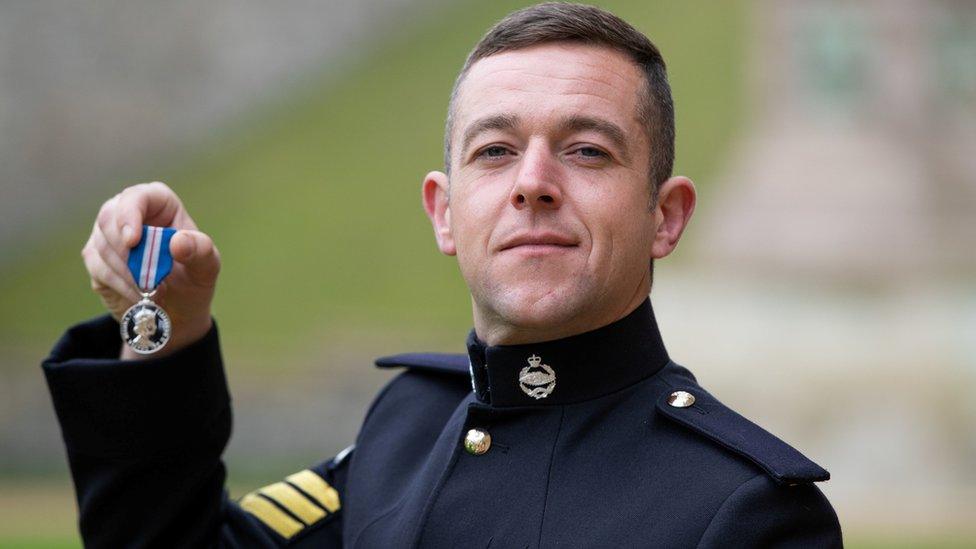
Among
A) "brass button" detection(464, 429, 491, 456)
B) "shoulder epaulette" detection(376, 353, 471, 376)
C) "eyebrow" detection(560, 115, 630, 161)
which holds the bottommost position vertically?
"brass button" detection(464, 429, 491, 456)

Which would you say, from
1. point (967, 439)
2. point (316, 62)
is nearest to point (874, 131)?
point (967, 439)

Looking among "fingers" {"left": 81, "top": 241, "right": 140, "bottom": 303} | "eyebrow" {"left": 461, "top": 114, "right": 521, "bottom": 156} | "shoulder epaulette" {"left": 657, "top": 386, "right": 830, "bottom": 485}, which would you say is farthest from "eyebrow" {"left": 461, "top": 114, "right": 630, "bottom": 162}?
"fingers" {"left": 81, "top": 241, "right": 140, "bottom": 303}

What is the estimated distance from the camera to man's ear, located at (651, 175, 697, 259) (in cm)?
206

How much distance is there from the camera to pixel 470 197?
1975mm

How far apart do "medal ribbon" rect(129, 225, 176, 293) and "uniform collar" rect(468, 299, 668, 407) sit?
517mm

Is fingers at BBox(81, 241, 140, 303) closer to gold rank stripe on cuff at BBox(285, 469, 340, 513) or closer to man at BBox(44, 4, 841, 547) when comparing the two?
man at BBox(44, 4, 841, 547)

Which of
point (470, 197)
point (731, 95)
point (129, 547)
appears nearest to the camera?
point (470, 197)

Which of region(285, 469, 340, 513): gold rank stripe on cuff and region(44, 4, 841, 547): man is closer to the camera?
region(44, 4, 841, 547): man

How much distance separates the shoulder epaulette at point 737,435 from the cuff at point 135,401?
0.76 m

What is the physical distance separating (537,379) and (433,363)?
1.30 ft

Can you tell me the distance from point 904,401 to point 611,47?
750cm

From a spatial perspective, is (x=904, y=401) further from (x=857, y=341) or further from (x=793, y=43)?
(x=793, y=43)

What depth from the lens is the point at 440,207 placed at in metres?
2.20

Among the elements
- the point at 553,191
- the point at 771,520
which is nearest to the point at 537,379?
the point at 553,191
